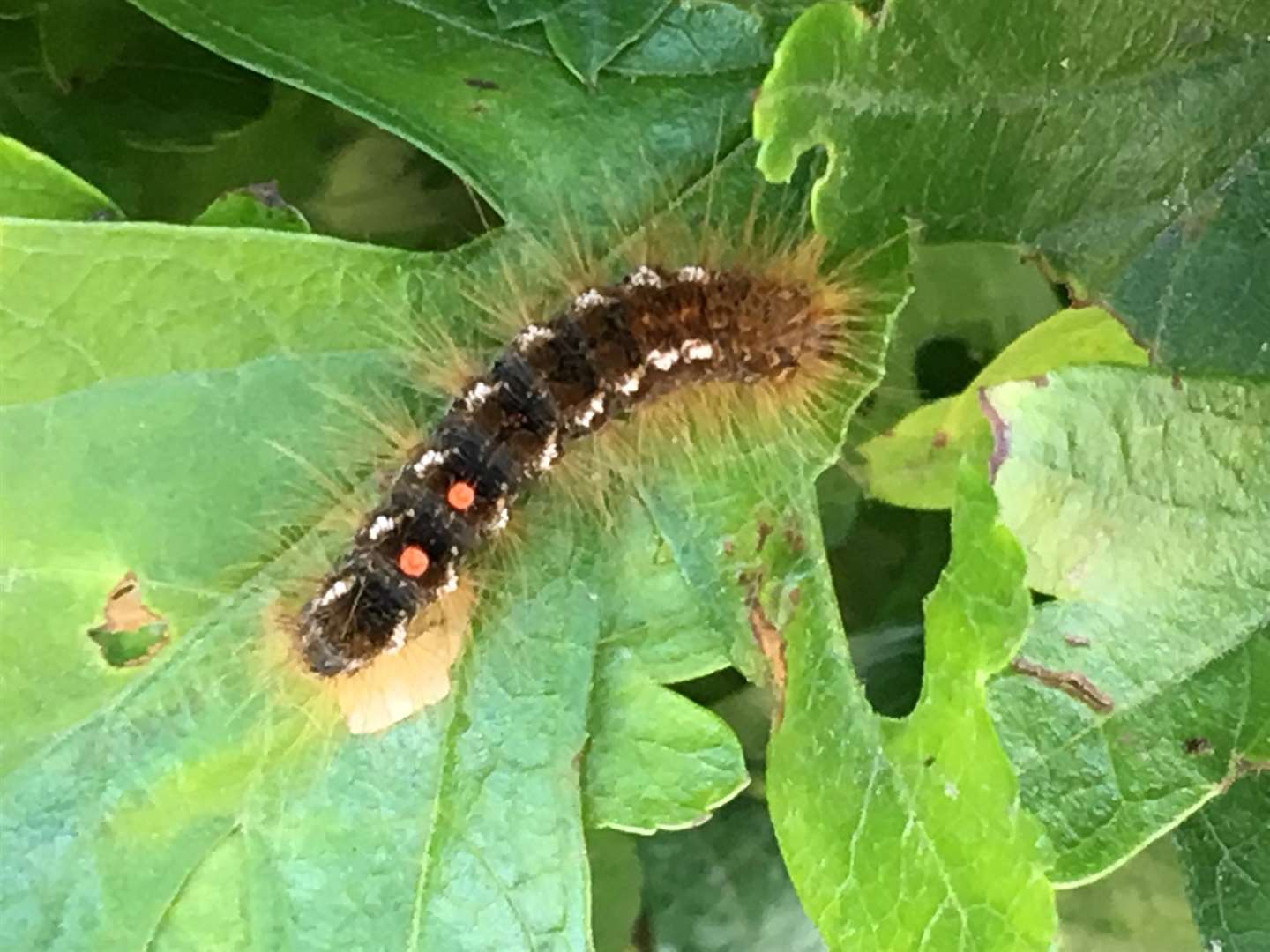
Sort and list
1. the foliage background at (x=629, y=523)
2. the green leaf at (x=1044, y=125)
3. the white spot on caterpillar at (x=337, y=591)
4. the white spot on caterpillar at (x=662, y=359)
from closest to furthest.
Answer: the green leaf at (x=1044, y=125), the foliage background at (x=629, y=523), the white spot on caterpillar at (x=337, y=591), the white spot on caterpillar at (x=662, y=359)

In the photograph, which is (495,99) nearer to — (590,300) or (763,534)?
(590,300)

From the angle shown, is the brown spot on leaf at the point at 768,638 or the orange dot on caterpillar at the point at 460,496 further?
the orange dot on caterpillar at the point at 460,496

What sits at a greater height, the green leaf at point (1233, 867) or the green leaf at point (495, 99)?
the green leaf at point (495, 99)

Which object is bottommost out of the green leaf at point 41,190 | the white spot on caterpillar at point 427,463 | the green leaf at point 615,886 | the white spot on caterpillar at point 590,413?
the green leaf at point 615,886

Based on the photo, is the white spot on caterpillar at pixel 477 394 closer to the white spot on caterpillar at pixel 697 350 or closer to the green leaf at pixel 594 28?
the white spot on caterpillar at pixel 697 350

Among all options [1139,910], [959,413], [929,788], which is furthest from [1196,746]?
[1139,910]

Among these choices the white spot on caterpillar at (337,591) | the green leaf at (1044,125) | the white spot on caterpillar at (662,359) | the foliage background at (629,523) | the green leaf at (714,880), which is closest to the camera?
the green leaf at (1044,125)

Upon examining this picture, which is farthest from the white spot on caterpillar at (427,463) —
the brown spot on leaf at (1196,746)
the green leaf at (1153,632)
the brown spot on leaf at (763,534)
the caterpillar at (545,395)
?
the brown spot on leaf at (1196,746)
